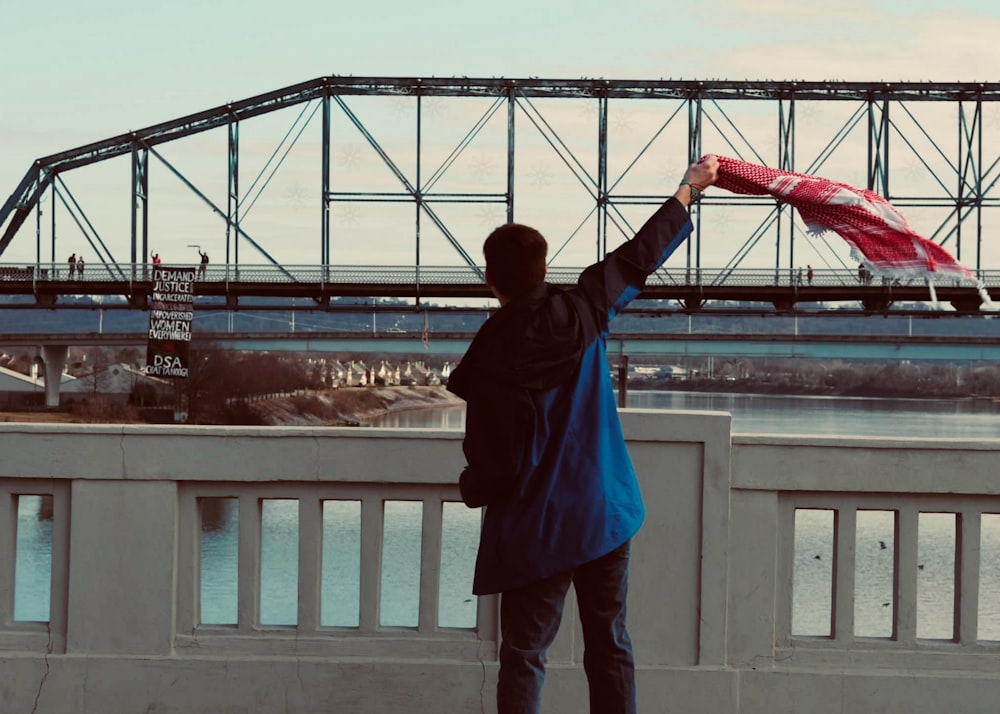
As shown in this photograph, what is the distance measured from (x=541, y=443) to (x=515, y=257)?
52 cm

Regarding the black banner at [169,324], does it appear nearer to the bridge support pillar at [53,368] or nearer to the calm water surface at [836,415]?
the calm water surface at [836,415]

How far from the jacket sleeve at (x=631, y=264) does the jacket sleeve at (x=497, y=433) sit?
1.28ft

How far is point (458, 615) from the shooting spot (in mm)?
22828

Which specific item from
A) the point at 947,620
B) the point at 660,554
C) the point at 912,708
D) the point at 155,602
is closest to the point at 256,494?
the point at 155,602

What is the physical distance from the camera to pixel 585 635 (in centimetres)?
409

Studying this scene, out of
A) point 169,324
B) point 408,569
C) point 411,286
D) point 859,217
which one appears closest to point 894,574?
point 859,217

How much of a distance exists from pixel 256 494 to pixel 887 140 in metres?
71.3

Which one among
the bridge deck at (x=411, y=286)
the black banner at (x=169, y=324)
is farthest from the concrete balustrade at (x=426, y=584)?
the bridge deck at (x=411, y=286)

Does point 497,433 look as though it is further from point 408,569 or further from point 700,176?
point 408,569

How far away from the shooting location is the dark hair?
388cm

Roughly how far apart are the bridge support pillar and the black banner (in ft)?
105

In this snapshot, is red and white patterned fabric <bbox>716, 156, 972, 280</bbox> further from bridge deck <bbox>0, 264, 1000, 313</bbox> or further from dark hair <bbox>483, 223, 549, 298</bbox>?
bridge deck <bbox>0, 264, 1000, 313</bbox>

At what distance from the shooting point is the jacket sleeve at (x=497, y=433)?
3.77 meters

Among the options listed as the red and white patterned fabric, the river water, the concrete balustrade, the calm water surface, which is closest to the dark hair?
the red and white patterned fabric
